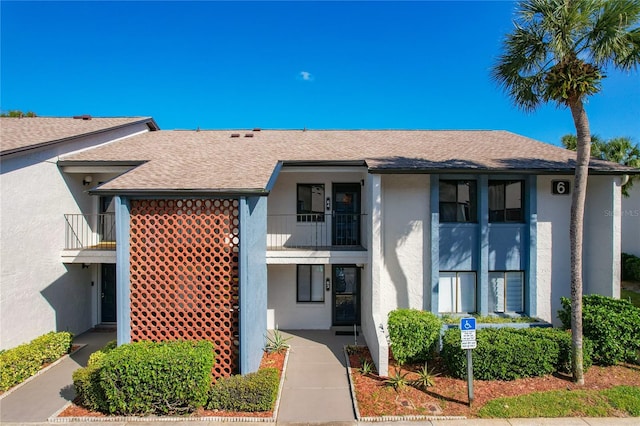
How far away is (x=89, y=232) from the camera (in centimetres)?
1149

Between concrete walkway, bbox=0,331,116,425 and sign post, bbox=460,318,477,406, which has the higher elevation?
sign post, bbox=460,318,477,406

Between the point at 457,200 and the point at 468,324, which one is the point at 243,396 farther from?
the point at 457,200

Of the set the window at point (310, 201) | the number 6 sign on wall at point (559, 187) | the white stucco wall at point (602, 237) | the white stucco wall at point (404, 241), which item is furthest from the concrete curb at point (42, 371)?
the white stucco wall at point (602, 237)

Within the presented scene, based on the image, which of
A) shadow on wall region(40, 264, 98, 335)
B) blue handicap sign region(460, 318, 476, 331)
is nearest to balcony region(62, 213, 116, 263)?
shadow on wall region(40, 264, 98, 335)

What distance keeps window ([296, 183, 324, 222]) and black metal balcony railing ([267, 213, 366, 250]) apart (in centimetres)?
4

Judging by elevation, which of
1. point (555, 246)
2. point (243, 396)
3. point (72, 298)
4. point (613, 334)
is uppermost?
point (555, 246)

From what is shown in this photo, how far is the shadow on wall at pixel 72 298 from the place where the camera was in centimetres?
1002

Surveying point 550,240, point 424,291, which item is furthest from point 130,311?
point 550,240

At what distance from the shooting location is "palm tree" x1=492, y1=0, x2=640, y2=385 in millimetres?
7320

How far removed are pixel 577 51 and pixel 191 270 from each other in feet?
34.7

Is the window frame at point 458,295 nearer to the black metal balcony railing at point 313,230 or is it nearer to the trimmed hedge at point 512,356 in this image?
the trimmed hedge at point 512,356

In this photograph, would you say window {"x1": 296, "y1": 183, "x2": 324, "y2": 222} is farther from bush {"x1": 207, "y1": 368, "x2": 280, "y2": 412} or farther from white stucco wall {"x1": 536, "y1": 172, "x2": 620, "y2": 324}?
white stucco wall {"x1": 536, "y1": 172, "x2": 620, "y2": 324}

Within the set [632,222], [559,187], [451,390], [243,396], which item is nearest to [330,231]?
[451,390]

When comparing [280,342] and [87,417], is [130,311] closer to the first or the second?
[87,417]
